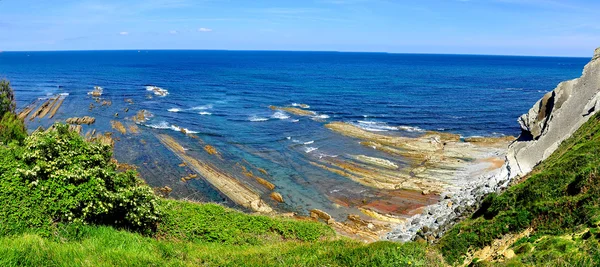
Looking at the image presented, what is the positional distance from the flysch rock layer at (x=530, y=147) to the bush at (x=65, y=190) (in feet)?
59.6

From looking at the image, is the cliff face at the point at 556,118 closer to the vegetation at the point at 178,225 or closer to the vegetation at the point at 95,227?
the vegetation at the point at 178,225

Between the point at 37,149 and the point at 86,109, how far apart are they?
58262 mm

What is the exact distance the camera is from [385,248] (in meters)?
14.2

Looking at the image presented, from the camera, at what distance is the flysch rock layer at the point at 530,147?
28.3m

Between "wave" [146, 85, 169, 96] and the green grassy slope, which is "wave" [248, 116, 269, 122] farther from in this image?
the green grassy slope

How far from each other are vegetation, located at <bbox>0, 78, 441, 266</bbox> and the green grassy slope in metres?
3.99

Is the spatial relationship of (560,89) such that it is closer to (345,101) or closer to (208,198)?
(208,198)

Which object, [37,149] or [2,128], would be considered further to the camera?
[2,128]

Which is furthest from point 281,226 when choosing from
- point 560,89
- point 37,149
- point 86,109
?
point 86,109

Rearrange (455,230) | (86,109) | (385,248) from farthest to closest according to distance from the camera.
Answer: (86,109) → (455,230) → (385,248)

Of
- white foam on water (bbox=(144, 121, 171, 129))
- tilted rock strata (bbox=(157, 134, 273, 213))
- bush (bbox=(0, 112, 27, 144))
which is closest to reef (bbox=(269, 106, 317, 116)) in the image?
white foam on water (bbox=(144, 121, 171, 129))

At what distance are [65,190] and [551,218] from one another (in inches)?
809

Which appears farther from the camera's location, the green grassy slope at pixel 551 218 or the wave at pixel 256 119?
the wave at pixel 256 119

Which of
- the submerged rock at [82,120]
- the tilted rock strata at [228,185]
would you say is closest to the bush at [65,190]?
the tilted rock strata at [228,185]
